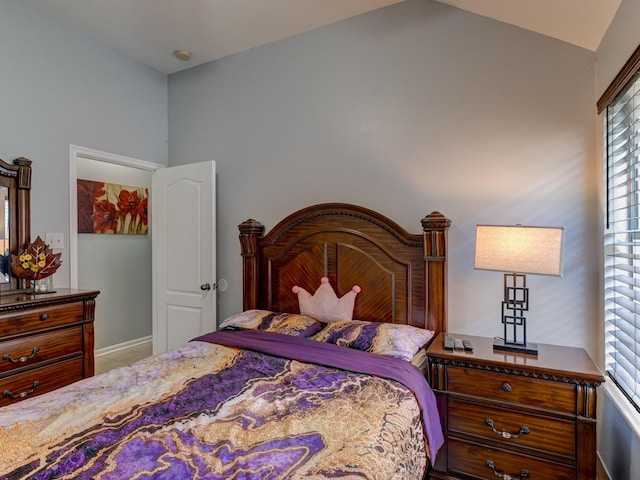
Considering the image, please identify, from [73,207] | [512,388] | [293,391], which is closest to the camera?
[293,391]

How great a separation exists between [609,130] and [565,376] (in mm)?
1258

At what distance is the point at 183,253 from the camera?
3.29 metres

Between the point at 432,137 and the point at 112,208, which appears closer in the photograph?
the point at 432,137

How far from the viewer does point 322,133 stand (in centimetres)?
282

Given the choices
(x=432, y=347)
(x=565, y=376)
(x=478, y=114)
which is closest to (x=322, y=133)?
(x=478, y=114)

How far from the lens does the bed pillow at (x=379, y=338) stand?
191cm

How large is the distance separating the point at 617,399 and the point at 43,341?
3.19 meters

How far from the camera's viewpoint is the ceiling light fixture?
3168mm

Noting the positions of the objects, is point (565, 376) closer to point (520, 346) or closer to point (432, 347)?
point (520, 346)

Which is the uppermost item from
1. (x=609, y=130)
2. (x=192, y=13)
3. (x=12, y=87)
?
(x=192, y=13)

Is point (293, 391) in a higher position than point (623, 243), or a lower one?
lower

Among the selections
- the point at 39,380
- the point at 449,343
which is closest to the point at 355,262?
the point at 449,343

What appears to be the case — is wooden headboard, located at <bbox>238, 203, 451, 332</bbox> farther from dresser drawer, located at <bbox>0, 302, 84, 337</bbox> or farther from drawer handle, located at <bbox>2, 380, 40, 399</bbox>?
drawer handle, located at <bbox>2, 380, 40, 399</bbox>

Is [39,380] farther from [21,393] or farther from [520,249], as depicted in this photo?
[520,249]
